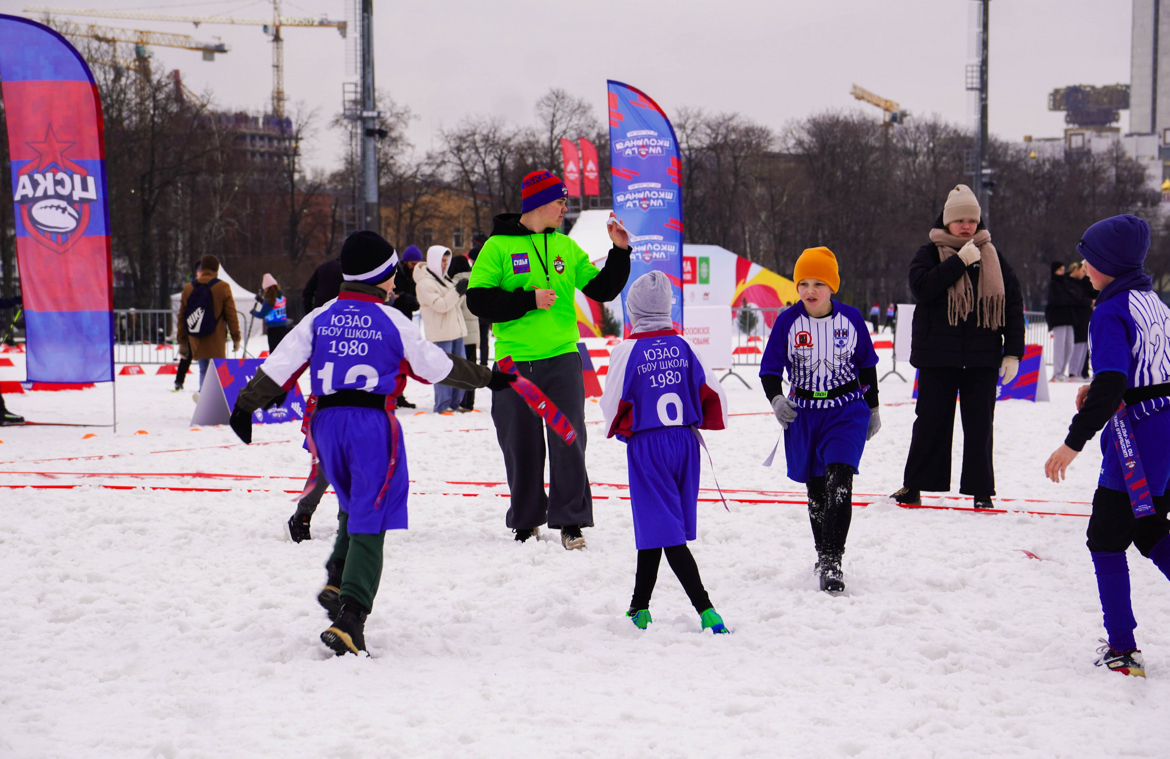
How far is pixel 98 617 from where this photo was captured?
4406 mm

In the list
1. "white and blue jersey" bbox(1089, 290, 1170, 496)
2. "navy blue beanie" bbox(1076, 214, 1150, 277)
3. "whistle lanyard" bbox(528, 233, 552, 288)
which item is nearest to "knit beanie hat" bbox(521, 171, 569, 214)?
"whistle lanyard" bbox(528, 233, 552, 288)

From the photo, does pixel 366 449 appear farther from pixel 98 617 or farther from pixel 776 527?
pixel 776 527

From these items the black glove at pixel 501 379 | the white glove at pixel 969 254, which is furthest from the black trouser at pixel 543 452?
the white glove at pixel 969 254

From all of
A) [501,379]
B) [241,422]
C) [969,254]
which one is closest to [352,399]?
[241,422]

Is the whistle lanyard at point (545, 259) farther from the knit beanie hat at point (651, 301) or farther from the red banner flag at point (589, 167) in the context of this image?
the red banner flag at point (589, 167)

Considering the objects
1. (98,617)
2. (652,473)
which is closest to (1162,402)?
(652,473)

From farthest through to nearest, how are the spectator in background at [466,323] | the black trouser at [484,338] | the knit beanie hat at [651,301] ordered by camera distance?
1. the black trouser at [484,338]
2. the spectator in background at [466,323]
3. the knit beanie hat at [651,301]

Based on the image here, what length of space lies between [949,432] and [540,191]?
302cm

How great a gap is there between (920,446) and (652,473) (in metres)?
2.99

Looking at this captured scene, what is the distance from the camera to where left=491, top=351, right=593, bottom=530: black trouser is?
5.68m

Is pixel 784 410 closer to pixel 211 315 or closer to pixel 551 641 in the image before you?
pixel 551 641

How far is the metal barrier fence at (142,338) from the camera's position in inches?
872

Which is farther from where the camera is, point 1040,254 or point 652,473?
point 1040,254

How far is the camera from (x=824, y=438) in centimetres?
484
